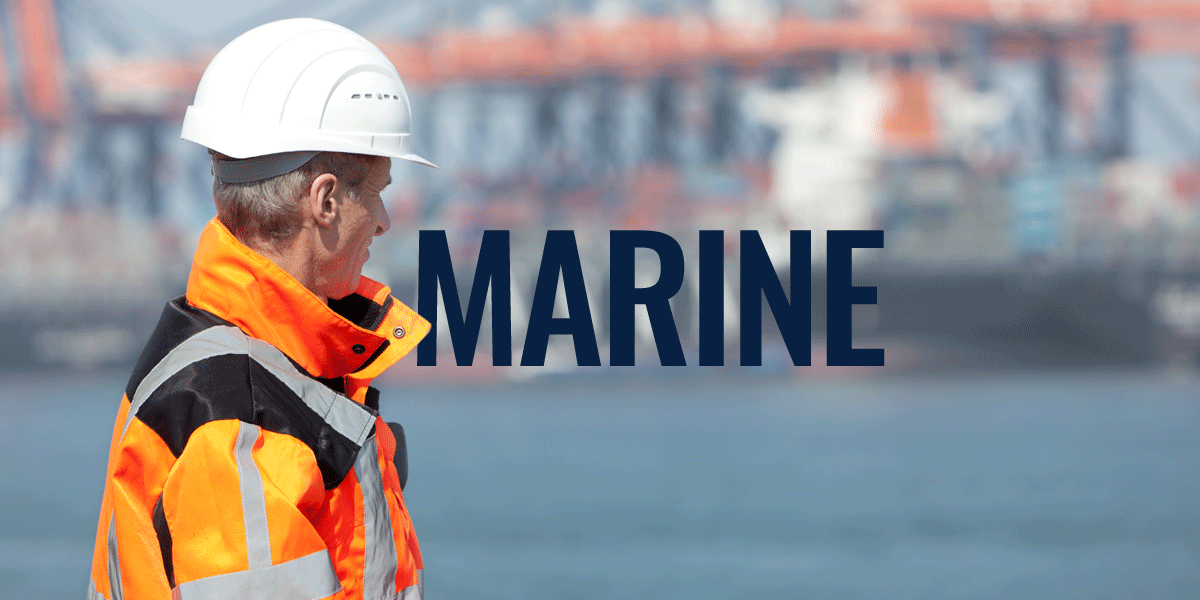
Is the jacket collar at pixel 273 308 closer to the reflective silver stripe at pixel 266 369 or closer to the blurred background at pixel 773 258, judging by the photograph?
the reflective silver stripe at pixel 266 369

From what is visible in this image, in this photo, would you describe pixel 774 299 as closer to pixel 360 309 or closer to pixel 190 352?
pixel 360 309

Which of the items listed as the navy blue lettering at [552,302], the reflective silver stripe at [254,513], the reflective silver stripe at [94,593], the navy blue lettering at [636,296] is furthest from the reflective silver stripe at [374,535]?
the navy blue lettering at [636,296]

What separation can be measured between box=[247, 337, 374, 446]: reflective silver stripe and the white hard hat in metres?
0.16

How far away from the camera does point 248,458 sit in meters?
0.92

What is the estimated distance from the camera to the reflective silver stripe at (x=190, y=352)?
0.96 meters

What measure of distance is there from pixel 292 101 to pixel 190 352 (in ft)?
0.75

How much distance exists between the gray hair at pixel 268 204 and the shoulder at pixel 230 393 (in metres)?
0.08

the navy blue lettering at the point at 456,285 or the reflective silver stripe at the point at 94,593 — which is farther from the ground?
the navy blue lettering at the point at 456,285

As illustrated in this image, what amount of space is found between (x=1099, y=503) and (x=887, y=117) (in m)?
20.6

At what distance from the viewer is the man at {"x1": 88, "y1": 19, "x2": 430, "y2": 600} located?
92 centimetres

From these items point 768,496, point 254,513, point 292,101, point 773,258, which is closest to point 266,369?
point 254,513

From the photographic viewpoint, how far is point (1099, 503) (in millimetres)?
16172

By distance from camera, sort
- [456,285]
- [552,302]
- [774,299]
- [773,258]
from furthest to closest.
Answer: [773,258] < [774,299] < [552,302] < [456,285]

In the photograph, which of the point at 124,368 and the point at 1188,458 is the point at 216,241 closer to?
the point at 1188,458
